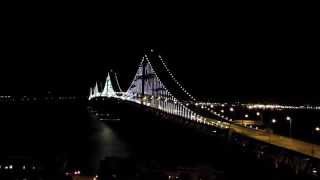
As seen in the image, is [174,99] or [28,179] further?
[174,99]

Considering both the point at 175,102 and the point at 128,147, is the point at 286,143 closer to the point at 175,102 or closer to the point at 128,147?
the point at 128,147

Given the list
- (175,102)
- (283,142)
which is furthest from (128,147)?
(283,142)

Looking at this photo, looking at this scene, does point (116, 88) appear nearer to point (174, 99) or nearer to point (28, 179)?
point (174, 99)

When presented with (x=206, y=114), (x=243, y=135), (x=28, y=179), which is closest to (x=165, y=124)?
(x=206, y=114)

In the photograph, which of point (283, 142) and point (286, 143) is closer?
point (286, 143)

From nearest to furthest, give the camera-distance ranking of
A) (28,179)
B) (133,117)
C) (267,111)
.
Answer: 1. (28,179)
2. (133,117)
3. (267,111)

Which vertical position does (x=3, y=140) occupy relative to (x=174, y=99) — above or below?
below

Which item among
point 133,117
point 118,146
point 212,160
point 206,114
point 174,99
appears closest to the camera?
point 212,160

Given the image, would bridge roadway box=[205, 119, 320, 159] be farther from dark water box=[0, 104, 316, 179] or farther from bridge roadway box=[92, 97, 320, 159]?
dark water box=[0, 104, 316, 179]

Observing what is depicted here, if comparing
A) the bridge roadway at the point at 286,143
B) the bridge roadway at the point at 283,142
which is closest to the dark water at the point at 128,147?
the bridge roadway at the point at 283,142
